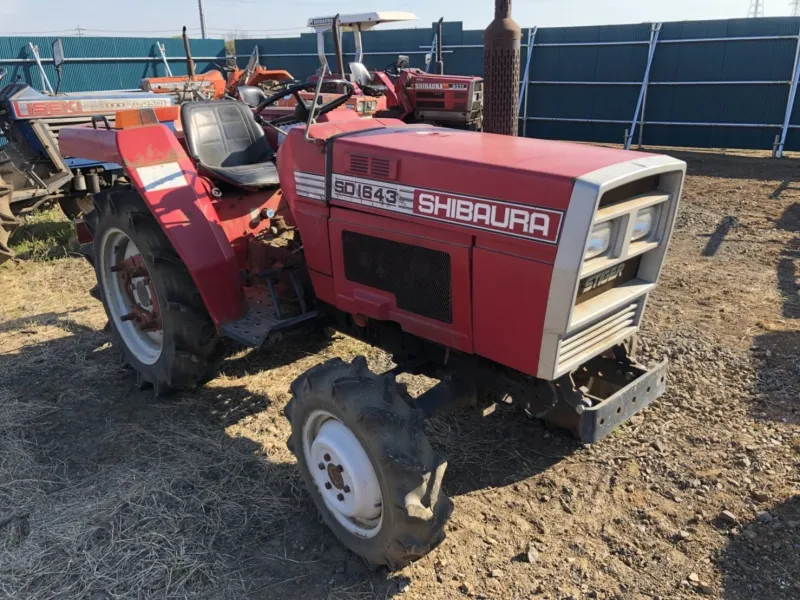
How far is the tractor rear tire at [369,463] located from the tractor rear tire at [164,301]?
3.02ft

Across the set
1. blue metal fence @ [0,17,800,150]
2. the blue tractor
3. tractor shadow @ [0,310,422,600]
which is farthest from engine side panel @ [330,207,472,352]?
blue metal fence @ [0,17,800,150]

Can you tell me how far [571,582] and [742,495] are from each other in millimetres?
933

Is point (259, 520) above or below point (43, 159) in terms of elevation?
below

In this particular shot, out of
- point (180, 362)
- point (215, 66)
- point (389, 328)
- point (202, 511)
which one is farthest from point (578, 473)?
point (215, 66)

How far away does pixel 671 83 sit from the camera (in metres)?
12.0

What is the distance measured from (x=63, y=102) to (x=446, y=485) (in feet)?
20.4

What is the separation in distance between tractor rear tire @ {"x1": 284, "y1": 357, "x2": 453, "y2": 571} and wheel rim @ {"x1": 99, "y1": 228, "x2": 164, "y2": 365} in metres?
1.40

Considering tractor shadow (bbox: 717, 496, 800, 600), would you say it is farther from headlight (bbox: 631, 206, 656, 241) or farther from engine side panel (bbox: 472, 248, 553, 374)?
headlight (bbox: 631, 206, 656, 241)

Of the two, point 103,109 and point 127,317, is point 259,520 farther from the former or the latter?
point 103,109

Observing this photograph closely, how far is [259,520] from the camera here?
2707 mm

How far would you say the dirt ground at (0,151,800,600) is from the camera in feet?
7.86

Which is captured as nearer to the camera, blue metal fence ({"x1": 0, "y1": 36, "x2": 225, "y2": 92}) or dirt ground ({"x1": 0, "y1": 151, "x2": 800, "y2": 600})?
dirt ground ({"x1": 0, "y1": 151, "x2": 800, "y2": 600})

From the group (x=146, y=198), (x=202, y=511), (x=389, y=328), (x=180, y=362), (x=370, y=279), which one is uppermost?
(x=146, y=198)

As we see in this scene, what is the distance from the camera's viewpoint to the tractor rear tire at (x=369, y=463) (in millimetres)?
2178
